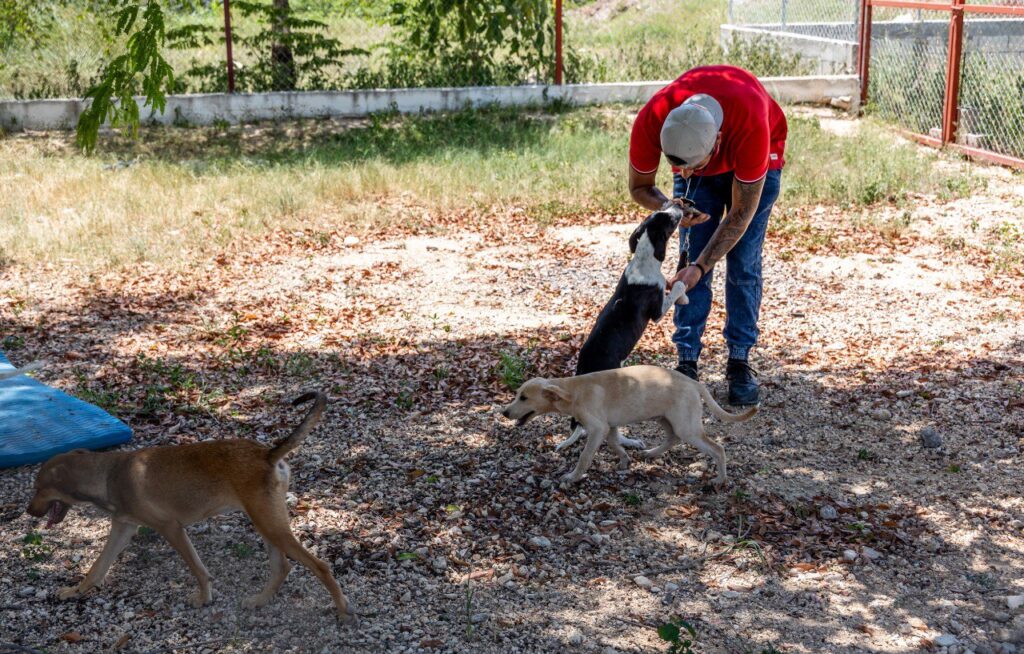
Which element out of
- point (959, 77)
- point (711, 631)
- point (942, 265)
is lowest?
point (711, 631)

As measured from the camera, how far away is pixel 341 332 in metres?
7.39

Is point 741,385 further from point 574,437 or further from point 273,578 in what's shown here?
point 273,578

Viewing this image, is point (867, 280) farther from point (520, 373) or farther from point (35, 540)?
point (35, 540)

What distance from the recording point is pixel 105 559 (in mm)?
4059

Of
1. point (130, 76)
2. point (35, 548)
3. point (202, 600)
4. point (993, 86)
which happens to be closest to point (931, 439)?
point (202, 600)

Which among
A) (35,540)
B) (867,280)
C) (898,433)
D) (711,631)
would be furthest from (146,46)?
(867,280)

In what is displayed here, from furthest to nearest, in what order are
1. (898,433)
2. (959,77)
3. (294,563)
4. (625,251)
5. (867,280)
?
(959,77), (625,251), (867,280), (898,433), (294,563)

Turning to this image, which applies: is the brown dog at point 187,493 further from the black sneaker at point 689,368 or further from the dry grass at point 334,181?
the dry grass at point 334,181

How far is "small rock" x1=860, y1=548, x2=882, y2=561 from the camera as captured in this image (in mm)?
4391

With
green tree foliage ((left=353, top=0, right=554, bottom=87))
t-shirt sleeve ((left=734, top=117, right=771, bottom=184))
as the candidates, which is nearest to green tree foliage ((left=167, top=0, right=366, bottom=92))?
green tree foliage ((left=353, top=0, right=554, bottom=87))

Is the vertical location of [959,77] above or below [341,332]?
above

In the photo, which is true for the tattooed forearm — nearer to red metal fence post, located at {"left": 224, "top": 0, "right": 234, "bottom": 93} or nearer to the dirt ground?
the dirt ground

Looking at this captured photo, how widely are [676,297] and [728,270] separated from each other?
53cm

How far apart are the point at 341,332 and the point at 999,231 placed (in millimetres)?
5800
